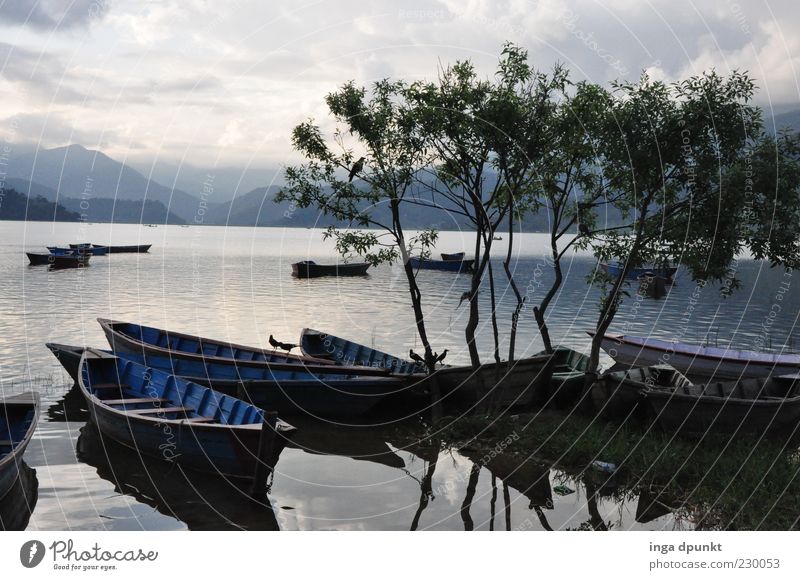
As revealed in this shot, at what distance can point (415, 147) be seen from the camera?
18234 mm

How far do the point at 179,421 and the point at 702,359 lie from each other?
2110cm

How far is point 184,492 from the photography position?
14.2 metres

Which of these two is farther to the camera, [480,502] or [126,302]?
[126,302]

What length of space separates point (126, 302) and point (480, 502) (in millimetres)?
42910

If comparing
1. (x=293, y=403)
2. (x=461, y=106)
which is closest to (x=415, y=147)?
(x=461, y=106)

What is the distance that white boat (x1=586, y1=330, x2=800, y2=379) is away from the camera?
26.7 meters

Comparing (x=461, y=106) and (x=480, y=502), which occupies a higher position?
(x=461, y=106)

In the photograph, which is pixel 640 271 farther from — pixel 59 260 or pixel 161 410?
pixel 161 410

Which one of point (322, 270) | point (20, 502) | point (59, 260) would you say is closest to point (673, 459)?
point (20, 502)

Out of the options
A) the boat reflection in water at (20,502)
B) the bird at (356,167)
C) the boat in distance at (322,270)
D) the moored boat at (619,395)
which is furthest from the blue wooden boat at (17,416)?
the boat in distance at (322,270)

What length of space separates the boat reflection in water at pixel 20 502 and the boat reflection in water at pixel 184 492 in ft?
4.59

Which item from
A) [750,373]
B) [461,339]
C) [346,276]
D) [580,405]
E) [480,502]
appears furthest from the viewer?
[346,276]

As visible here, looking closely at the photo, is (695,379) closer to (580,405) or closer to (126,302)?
(580,405)

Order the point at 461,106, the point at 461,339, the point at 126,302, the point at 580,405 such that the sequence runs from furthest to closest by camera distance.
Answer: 1. the point at 126,302
2. the point at 461,339
3. the point at 580,405
4. the point at 461,106
